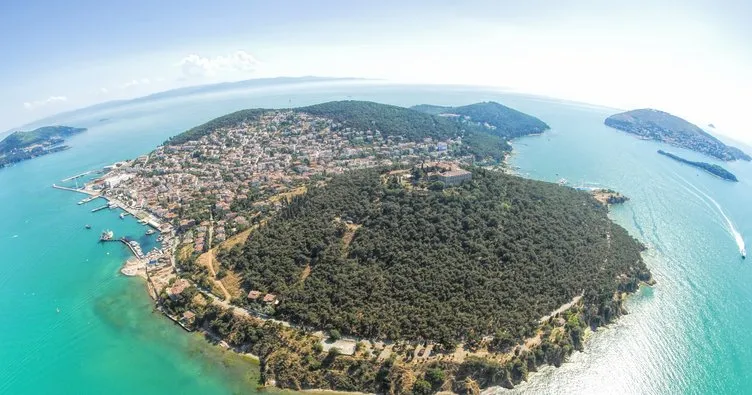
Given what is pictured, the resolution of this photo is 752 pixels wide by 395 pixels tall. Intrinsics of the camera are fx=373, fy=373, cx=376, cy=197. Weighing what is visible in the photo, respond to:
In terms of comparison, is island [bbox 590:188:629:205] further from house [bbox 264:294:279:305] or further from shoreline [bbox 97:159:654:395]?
house [bbox 264:294:279:305]

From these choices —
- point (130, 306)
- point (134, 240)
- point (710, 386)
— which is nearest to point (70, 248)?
point (134, 240)

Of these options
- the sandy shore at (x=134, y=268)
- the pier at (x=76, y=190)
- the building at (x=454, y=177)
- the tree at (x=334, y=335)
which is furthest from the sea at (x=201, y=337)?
the building at (x=454, y=177)

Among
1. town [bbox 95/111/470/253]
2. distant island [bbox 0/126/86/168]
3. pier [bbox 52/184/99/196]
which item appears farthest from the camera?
distant island [bbox 0/126/86/168]

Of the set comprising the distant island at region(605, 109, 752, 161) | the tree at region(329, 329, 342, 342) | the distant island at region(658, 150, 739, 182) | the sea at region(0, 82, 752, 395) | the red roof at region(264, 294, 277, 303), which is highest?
the distant island at region(605, 109, 752, 161)

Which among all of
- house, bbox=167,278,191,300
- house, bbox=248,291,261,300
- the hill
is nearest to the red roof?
house, bbox=248,291,261,300

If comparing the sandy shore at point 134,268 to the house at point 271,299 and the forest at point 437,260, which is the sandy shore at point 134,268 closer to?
the forest at point 437,260

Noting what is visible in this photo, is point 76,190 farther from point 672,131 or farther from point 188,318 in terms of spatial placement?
point 672,131

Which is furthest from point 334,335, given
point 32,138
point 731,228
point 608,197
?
point 32,138
